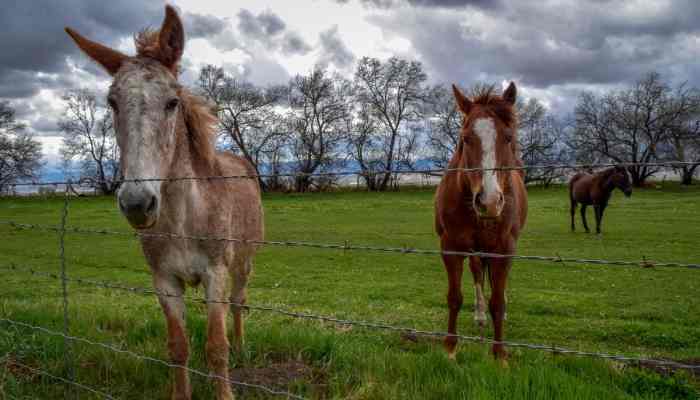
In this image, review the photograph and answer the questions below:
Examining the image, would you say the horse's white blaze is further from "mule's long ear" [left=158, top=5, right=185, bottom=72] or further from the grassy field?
"mule's long ear" [left=158, top=5, right=185, bottom=72]

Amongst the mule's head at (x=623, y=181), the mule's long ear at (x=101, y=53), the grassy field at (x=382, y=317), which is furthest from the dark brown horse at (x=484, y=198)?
the mule's head at (x=623, y=181)

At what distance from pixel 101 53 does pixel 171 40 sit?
1.65ft

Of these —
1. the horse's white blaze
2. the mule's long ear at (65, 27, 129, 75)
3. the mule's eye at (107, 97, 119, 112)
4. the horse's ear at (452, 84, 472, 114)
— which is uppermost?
the mule's long ear at (65, 27, 129, 75)

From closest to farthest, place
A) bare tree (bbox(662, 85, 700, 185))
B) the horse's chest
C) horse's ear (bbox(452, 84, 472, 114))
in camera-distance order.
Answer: the horse's chest → horse's ear (bbox(452, 84, 472, 114)) → bare tree (bbox(662, 85, 700, 185))

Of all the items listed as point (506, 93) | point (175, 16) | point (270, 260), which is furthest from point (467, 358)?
point (270, 260)

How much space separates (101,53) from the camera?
3.26 metres

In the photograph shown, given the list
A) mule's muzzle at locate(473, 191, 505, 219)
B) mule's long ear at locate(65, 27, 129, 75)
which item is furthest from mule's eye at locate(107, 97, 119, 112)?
mule's muzzle at locate(473, 191, 505, 219)

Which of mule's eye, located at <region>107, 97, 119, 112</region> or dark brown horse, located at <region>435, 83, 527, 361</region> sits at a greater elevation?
mule's eye, located at <region>107, 97, 119, 112</region>

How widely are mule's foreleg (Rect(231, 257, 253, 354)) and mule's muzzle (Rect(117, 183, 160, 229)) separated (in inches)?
81.9

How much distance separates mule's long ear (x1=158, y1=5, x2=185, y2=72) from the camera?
325 cm

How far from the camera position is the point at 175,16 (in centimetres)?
324

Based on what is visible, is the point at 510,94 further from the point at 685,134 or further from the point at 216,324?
the point at 685,134

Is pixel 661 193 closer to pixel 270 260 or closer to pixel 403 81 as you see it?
pixel 270 260

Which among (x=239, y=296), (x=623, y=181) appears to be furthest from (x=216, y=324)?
(x=623, y=181)
